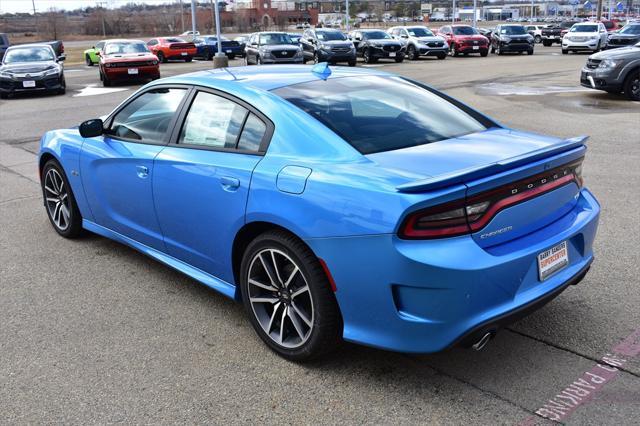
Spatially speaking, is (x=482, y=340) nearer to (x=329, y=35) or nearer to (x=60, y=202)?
(x=60, y=202)

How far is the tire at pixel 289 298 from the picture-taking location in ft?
10.5

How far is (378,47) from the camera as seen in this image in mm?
29047

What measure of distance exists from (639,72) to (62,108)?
13.5 m

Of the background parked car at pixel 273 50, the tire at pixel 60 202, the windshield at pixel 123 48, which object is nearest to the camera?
the tire at pixel 60 202

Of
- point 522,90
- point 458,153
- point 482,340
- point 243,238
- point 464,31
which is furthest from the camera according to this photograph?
point 464,31

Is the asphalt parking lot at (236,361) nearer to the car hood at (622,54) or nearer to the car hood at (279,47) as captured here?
the car hood at (622,54)

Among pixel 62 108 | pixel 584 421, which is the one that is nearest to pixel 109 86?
pixel 62 108

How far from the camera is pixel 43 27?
8900 centimetres

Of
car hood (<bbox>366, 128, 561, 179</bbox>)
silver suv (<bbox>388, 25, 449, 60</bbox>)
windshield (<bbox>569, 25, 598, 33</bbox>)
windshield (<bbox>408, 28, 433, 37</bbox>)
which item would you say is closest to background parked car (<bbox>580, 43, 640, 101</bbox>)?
car hood (<bbox>366, 128, 561, 179</bbox>)

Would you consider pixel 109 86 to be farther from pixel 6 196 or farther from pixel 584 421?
pixel 584 421

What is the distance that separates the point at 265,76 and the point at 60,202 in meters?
2.65

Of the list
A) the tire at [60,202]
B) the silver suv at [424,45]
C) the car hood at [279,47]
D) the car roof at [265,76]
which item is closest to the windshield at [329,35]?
the car hood at [279,47]

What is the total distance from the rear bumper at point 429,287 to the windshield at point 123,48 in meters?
20.4

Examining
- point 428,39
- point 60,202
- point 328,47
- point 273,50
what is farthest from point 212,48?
point 60,202
